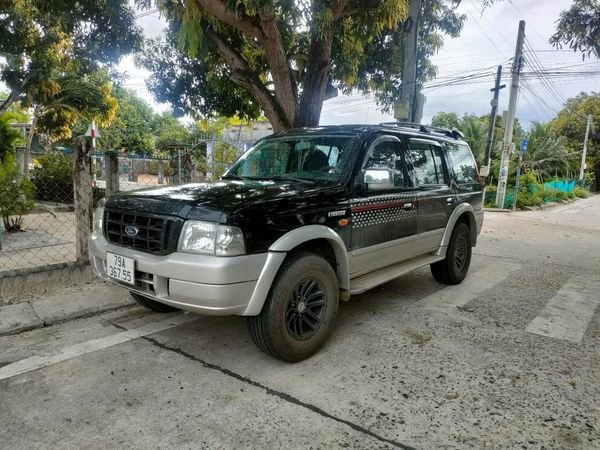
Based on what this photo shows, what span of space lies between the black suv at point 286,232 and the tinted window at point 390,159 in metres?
0.02

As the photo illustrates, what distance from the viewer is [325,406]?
8.47 feet

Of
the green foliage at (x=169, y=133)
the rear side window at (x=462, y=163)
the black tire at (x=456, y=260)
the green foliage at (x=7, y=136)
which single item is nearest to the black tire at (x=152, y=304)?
the black tire at (x=456, y=260)

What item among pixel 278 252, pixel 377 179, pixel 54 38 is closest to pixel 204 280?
pixel 278 252

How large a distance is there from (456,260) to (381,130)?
2209mm

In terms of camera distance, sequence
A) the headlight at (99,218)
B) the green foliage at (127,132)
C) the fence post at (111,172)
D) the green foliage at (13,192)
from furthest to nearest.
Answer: the green foliage at (127,132), the green foliage at (13,192), the fence post at (111,172), the headlight at (99,218)

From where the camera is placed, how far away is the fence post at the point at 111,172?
512 centimetres

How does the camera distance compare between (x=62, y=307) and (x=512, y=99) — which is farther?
(x=512, y=99)

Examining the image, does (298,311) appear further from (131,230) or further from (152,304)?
(152,304)

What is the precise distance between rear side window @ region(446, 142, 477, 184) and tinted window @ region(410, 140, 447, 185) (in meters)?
0.32

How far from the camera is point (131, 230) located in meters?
3.04

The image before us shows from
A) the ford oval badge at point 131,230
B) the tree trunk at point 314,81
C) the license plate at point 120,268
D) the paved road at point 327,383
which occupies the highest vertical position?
the tree trunk at point 314,81

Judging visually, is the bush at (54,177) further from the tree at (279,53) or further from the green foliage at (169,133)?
the green foliage at (169,133)

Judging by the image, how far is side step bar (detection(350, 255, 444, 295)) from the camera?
361 cm

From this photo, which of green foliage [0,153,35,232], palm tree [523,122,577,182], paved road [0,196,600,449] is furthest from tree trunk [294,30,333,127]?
palm tree [523,122,577,182]
